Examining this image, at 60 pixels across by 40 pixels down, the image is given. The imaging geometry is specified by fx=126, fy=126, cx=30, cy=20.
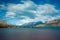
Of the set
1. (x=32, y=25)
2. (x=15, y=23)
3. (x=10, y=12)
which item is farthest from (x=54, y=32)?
(x=10, y=12)

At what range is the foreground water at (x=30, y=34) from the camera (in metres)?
1.90

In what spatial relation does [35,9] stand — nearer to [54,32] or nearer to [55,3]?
[55,3]

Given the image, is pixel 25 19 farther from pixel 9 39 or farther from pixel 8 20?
pixel 9 39

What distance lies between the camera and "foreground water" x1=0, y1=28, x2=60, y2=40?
1.90 metres

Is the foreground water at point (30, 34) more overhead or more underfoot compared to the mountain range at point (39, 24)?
more underfoot

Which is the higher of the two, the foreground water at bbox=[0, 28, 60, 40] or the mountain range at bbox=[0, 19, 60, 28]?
the mountain range at bbox=[0, 19, 60, 28]

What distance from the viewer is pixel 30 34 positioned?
1908mm

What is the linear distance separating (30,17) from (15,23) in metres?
0.25

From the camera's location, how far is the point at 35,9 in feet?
6.31

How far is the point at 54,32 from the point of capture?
6.29 feet

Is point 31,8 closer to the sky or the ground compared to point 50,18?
closer to the sky

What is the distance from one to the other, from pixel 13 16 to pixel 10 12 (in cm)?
8

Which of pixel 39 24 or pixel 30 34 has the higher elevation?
pixel 39 24

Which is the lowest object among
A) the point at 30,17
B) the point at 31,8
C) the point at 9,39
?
the point at 9,39
